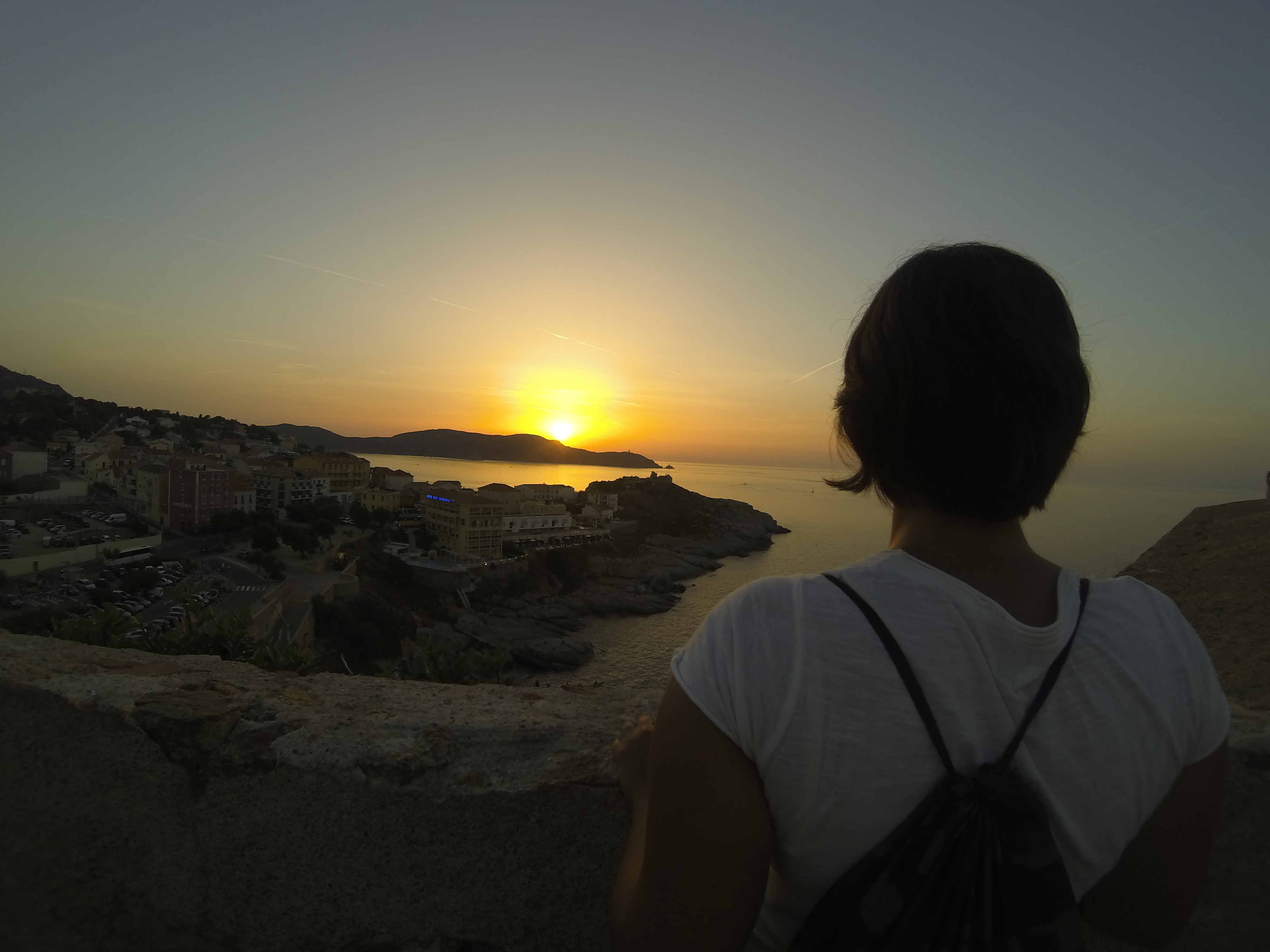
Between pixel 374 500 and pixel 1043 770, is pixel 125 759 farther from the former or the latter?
pixel 374 500

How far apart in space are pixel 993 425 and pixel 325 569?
2473cm

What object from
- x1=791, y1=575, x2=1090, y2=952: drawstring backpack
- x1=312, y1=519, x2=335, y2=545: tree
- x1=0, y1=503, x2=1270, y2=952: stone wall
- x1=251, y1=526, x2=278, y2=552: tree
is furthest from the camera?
x1=312, y1=519, x2=335, y2=545: tree

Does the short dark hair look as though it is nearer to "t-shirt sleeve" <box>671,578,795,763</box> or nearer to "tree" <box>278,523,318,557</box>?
"t-shirt sleeve" <box>671,578,795,763</box>

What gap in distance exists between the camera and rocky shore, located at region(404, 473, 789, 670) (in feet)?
65.0

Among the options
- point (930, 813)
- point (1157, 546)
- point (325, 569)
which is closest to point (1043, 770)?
point (930, 813)

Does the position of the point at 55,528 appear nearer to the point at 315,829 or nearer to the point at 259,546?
the point at 259,546

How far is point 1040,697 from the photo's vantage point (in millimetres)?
542

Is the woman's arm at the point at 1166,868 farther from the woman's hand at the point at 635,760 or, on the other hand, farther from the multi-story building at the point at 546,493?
the multi-story building at the point at 546,493

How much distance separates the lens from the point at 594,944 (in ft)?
3.61

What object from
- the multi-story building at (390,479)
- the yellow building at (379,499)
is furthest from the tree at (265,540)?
the multi-story building at (390,479)

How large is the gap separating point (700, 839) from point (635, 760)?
214mm

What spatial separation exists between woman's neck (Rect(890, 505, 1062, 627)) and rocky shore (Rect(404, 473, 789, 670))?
38.8 ft

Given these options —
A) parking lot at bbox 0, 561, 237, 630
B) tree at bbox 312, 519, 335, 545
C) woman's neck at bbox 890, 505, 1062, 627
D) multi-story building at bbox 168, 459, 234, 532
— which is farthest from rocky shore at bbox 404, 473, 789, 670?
woman's neck at bbox 890, 505, 1062, 627

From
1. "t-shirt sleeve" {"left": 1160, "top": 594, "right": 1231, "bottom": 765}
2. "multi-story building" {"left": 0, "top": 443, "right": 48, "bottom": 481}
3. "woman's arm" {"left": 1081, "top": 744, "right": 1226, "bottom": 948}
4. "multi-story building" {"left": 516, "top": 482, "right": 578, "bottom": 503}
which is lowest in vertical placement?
"multi-story building" {"left": 516, "top": 482, "right": 578, "bottom": 503}
